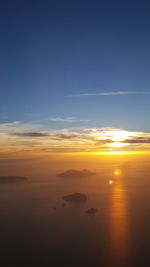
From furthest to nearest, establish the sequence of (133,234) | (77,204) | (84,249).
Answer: (77,204), (133,234), (84,249)

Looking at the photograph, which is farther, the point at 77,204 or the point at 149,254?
the point at 77,204

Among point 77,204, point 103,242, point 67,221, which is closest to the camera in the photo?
point 103,242

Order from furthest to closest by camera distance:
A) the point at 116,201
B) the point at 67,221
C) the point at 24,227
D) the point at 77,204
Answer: the point at 116,201, the point at 77,204, the point at 67,221, the point at 24,227

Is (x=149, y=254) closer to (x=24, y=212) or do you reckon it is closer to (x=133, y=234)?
(x=133, y=234)

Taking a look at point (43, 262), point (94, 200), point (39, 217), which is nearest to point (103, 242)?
point (43, 262)

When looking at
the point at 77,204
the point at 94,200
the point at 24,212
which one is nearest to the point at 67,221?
the point at 24,212

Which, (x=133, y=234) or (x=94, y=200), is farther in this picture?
(x=94, y=200)

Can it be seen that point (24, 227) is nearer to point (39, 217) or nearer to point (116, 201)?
point (39, 217)

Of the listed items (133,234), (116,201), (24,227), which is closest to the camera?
(133,234)
